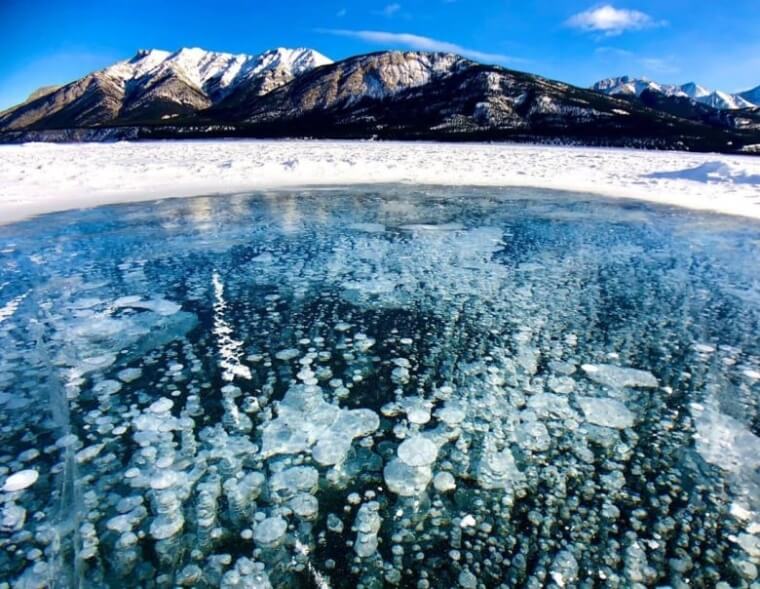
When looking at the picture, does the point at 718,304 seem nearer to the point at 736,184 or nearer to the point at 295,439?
the point at 295,439

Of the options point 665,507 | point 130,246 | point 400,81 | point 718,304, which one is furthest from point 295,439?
point 400,81

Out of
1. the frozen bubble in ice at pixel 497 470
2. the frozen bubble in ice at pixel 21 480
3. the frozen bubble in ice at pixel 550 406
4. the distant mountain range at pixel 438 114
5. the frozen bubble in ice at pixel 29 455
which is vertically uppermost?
the distant mountain range at pixel 438 114

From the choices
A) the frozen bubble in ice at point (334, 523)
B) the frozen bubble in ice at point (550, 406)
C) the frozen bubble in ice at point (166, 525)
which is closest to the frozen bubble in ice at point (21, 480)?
the frozen bubble in ice at point (166, 525)

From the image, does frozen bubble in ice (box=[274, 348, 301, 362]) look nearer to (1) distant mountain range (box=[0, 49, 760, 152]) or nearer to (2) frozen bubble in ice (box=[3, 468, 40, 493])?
(2) frozen bubble in ice (box=[3, 468, 40, 493])

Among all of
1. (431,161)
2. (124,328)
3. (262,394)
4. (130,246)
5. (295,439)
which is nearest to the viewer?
(295,439)

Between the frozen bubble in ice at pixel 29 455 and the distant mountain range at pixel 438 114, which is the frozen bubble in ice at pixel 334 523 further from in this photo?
the distant mountain range at pixel 438 114

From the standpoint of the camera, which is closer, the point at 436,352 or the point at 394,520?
the point at 394,520

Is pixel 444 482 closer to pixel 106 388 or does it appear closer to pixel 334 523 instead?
pixel 334 523
